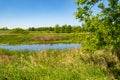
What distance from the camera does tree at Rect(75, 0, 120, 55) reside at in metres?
14.1

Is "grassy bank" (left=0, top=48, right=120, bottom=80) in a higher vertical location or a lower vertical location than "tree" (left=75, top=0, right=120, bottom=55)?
lower

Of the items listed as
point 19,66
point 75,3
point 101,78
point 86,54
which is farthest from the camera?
point 86,54

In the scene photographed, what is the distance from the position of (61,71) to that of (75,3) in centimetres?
460

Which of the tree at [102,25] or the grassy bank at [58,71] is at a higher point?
the tree at [102,25]

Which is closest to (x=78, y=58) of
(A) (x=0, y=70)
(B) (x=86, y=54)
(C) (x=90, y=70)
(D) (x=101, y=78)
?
(B) (x=86, y=54)

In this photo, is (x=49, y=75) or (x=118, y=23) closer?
(x=49, y=75)

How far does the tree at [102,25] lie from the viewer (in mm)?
14141

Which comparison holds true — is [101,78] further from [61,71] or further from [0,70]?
[0,70]

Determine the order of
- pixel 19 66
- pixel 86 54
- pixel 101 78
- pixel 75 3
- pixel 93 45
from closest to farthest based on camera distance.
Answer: pixel 101 78, pixel 19 66, pixel 93 45, pixel 75 3, pixel 86 54

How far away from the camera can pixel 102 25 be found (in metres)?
14.1

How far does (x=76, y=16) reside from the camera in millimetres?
14906

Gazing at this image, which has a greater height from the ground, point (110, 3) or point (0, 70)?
point (110, 3)

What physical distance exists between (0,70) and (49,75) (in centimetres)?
237

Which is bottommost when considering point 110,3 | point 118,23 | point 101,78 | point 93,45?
point 101,78
